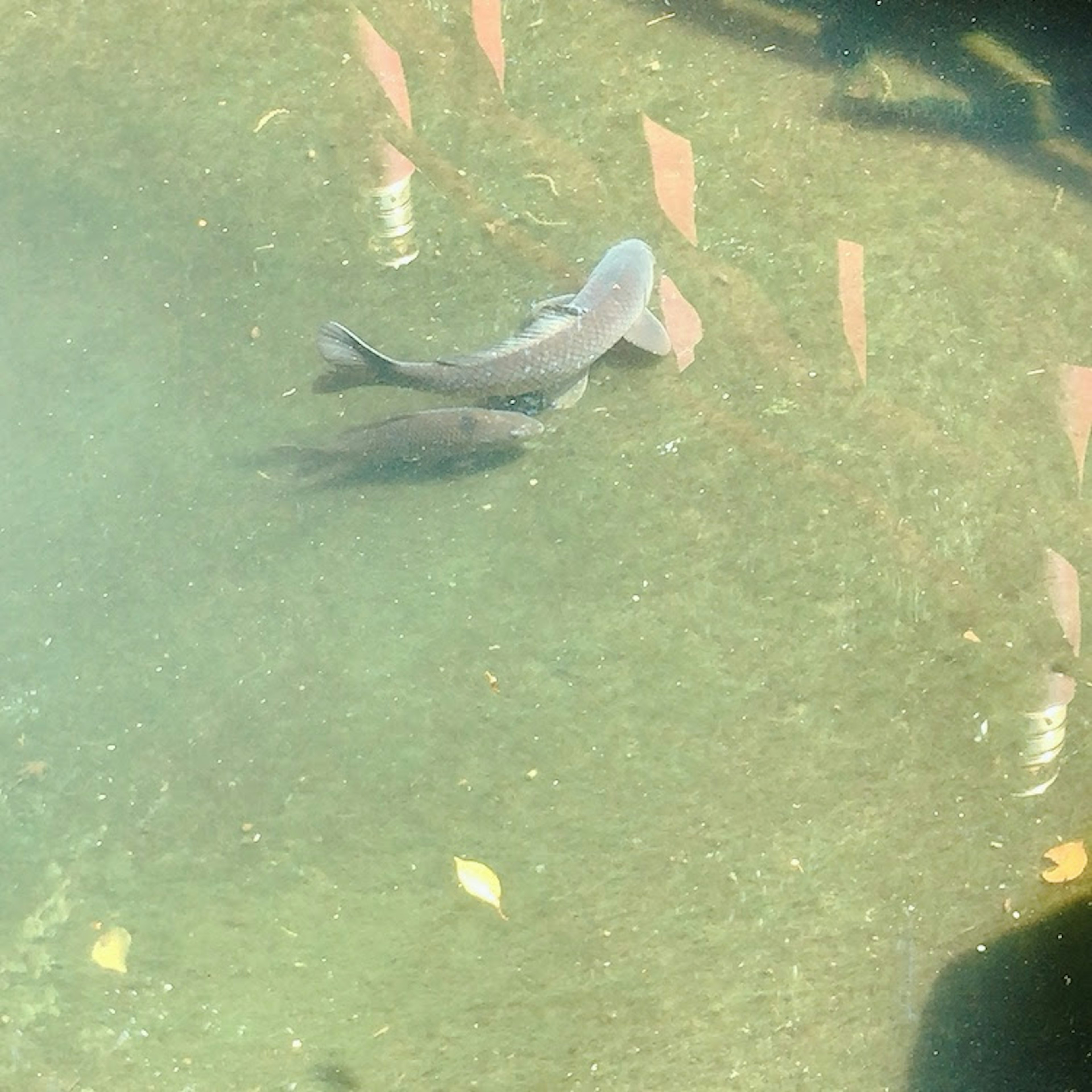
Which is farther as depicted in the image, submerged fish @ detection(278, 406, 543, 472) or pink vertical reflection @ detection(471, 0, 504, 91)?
pink vertical reflection @ detection(471, 0, 504, 91)

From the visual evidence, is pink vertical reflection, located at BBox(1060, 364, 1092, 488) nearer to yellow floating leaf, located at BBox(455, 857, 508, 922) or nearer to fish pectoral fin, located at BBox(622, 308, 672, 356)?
fish pectoral fin, located at BBox(622, 308, 672, 356)

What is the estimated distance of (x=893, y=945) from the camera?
220cm

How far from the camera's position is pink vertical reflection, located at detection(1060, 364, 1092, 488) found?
2332mm

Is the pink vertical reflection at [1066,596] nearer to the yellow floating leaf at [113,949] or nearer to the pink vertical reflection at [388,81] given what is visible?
the pink vertical reflection at [388,81]

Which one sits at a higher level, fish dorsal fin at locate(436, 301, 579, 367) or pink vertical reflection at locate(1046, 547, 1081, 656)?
fish dorsal fin at locate(436, 301, 579, 367)

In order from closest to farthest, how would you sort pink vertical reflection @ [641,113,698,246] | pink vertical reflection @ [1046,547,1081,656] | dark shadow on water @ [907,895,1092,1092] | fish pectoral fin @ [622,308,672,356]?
1. dark shadow on water @ [907,895,1092,1092]
2. pink vertical reflection @ [1046,547,1081,656]
3. fish pectoral fin @ [622,308,672,356]
4. pink vertical reflection @ [641,113,698,246]

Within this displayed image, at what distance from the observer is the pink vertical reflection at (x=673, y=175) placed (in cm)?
247

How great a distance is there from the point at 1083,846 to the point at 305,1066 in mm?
1700

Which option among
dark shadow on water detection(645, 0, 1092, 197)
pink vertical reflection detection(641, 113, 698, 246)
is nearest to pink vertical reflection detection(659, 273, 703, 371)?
pink vertical reflection detection(641, 113, 698, 246)

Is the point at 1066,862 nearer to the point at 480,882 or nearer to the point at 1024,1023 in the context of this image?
the point at 1024,1023

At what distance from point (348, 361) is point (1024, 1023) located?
2.02 m

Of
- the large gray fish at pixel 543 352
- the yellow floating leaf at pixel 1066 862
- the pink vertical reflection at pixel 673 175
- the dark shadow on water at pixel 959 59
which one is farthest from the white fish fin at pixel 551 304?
the yellow floating leaf at pixel 1066 862

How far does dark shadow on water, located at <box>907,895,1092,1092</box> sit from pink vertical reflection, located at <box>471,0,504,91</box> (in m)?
2.30

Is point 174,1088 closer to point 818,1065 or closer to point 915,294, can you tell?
point 818,1065
